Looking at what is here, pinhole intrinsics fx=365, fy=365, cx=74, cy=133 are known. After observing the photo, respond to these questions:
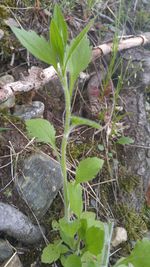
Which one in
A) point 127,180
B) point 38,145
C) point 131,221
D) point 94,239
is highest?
point 38,145

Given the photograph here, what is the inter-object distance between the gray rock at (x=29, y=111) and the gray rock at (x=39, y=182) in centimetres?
25

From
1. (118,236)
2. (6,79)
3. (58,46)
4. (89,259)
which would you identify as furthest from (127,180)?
(58,46)

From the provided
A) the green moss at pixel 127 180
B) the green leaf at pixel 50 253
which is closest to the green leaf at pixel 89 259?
the green leaf at pixel 50 253

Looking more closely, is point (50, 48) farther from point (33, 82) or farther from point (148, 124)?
point (148, 124)

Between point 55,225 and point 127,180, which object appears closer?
point 55,225

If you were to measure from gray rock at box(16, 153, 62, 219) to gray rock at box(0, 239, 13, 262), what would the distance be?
0.65ft

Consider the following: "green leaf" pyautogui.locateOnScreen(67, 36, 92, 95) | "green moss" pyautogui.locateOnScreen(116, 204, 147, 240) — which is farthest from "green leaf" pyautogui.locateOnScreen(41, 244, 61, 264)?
"green leaf" pyautogui.locateOnScreen(67, 36, 92, 95)

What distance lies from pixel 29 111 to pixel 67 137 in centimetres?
56

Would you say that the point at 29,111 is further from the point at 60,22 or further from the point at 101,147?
the point at 60,22

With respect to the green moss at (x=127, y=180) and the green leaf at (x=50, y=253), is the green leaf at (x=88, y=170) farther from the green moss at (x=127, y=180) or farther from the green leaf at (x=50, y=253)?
the green moss at (x=127, y=180)

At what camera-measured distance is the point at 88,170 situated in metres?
1.49

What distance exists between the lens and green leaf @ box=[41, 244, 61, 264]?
154cm

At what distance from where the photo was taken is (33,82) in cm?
203

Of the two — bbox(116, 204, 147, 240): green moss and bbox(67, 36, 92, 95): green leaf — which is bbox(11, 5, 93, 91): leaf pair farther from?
bbox(116, 204, 147, 240): green moss
